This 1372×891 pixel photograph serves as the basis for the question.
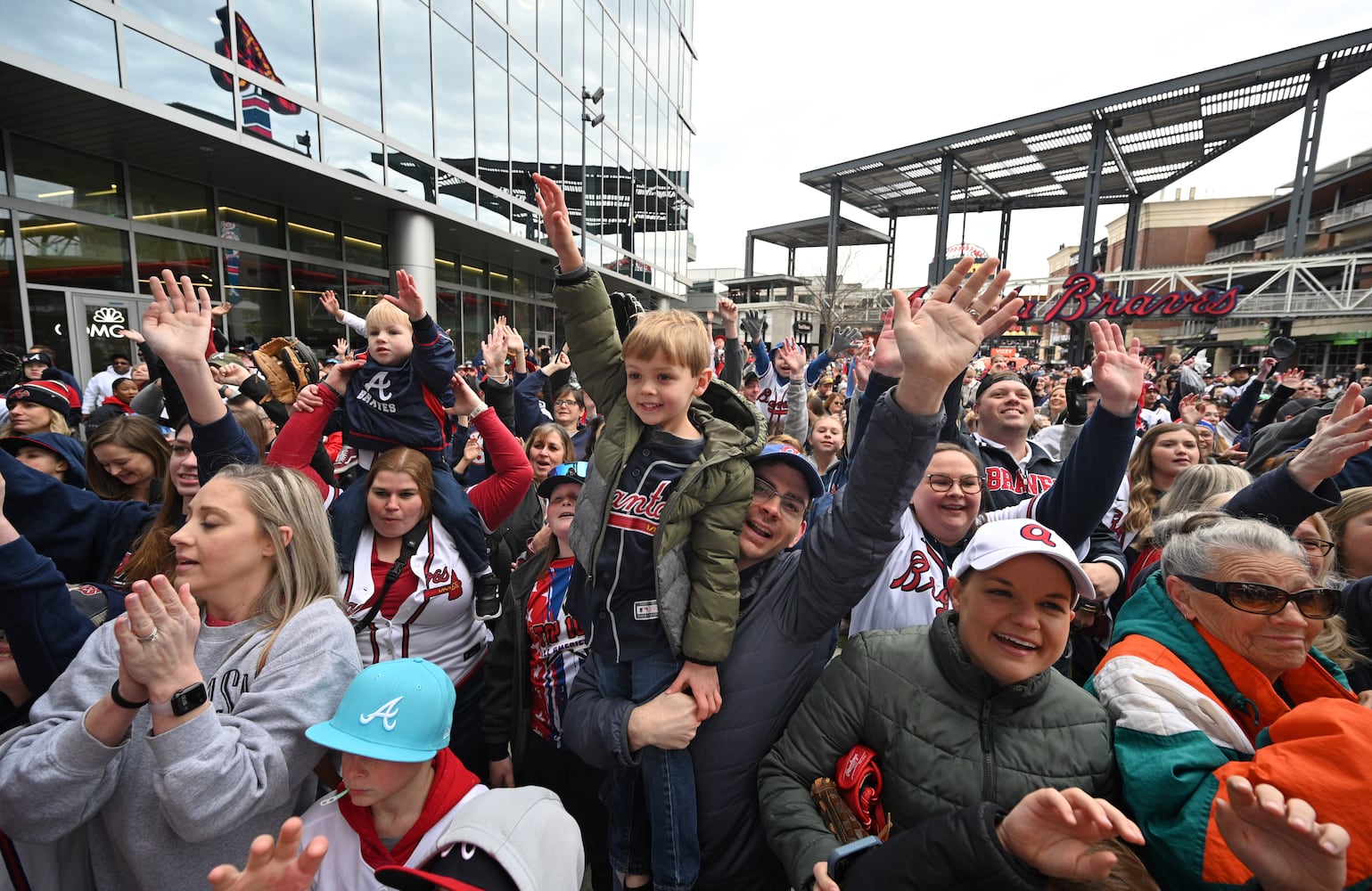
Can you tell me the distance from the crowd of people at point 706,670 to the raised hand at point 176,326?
0.05ft

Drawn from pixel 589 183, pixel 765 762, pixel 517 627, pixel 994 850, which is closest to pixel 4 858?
pixel 517 627

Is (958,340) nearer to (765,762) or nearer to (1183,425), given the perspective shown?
(765,762)

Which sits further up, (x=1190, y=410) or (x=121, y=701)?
(x=1190, y=410)

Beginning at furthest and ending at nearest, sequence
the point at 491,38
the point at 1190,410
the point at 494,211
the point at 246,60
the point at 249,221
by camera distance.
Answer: the point at 494,211, the point at 491,38, the point at 249,221, the point at 246,60, the point at 1190,410

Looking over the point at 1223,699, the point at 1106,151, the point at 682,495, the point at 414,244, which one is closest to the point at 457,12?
the point at 414,244

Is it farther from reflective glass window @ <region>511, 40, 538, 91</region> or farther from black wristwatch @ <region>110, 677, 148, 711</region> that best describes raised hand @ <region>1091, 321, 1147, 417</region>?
reflective glass window @ <region>511, 40, 538, 91</region>

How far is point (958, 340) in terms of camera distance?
1.42 m

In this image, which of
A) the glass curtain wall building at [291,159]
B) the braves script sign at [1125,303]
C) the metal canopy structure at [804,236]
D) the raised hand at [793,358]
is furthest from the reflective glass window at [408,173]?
the metal canopy structure at [804,236]

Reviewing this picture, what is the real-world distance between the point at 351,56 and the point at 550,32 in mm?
8173

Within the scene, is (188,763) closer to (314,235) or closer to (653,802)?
(653,802)

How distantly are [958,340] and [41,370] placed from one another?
8.84 metres

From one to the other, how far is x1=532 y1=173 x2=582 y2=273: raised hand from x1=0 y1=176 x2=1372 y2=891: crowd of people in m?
0.03

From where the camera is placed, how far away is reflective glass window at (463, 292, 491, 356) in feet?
54.2

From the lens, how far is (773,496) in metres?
1.86
